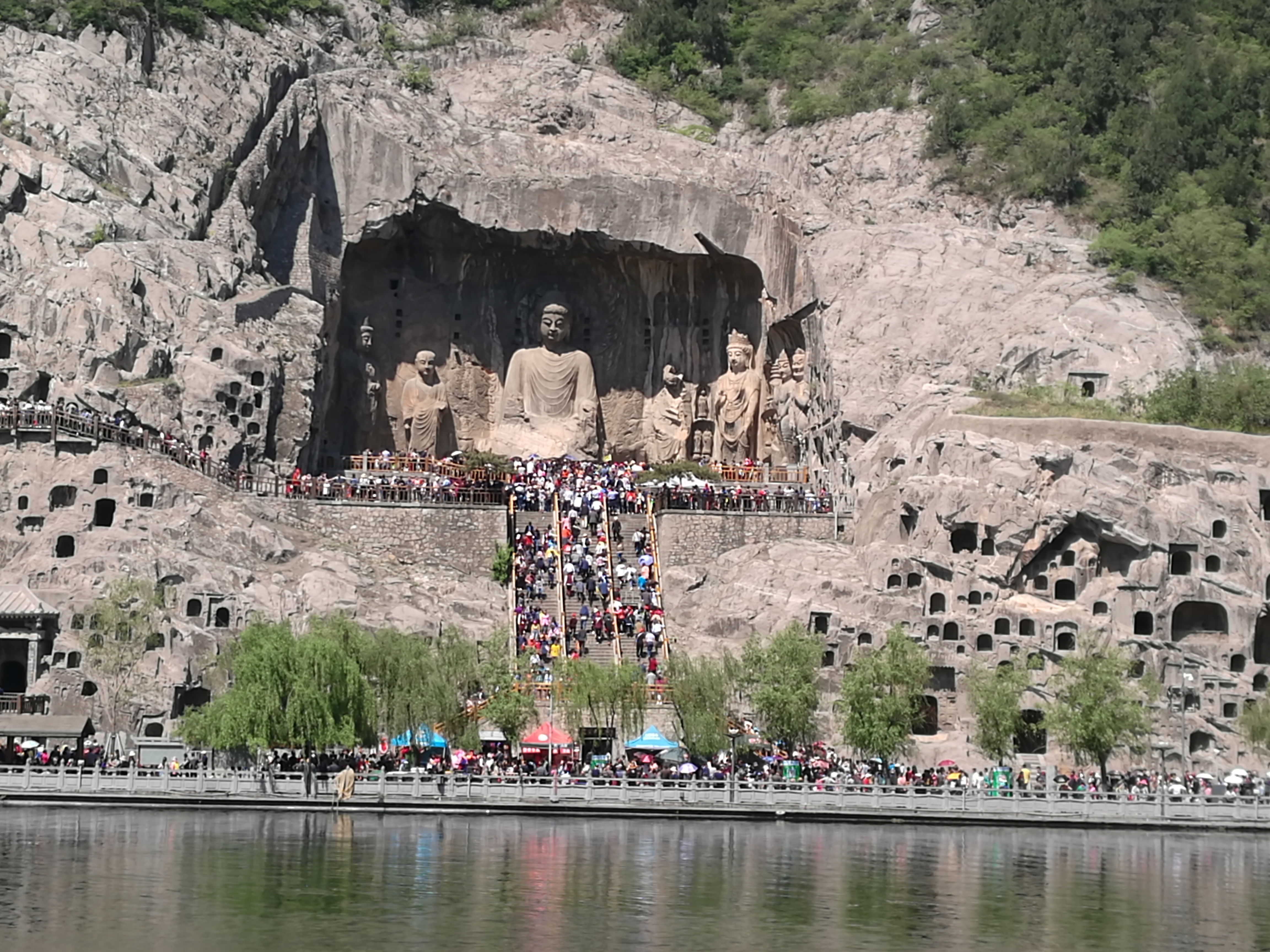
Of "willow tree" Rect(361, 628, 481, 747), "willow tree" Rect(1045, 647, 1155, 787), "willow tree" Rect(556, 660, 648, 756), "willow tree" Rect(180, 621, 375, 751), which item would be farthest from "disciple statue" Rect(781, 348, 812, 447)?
"willow tree" Rect(180, 621, 375, 751)

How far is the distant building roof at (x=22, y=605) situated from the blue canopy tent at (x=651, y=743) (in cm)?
1761

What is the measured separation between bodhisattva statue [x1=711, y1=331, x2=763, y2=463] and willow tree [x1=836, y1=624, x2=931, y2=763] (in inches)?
979

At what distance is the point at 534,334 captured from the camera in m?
92.9

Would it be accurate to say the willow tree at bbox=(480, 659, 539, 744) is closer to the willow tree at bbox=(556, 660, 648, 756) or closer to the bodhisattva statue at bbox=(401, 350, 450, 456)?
the willow tree at bbox=(556, 660, 648, 756)

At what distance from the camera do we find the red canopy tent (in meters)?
61.6

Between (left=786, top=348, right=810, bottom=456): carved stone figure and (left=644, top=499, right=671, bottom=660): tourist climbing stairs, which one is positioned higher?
(left=786, top=348, right=810, bottom=456): carved stone figure

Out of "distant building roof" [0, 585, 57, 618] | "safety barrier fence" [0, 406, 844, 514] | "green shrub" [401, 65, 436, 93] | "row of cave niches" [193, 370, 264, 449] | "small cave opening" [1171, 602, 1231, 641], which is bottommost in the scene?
"distant building roof" [0, 585, 57, 618]

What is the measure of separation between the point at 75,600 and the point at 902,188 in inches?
1576

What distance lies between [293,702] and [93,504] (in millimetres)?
13637

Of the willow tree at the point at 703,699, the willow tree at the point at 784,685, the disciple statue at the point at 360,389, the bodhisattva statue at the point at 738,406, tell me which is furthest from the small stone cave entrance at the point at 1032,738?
the disciple statue at the point at 360,389

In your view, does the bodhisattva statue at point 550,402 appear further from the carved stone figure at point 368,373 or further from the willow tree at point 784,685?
the willow tree at point 784,685

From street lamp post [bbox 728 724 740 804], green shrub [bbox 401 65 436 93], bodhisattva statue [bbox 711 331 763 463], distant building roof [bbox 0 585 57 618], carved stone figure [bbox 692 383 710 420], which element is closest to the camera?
street lamp post [bbox 728 724 740 804]

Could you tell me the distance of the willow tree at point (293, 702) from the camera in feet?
192

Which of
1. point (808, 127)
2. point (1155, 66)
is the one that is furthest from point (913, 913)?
point (1155, 66)
